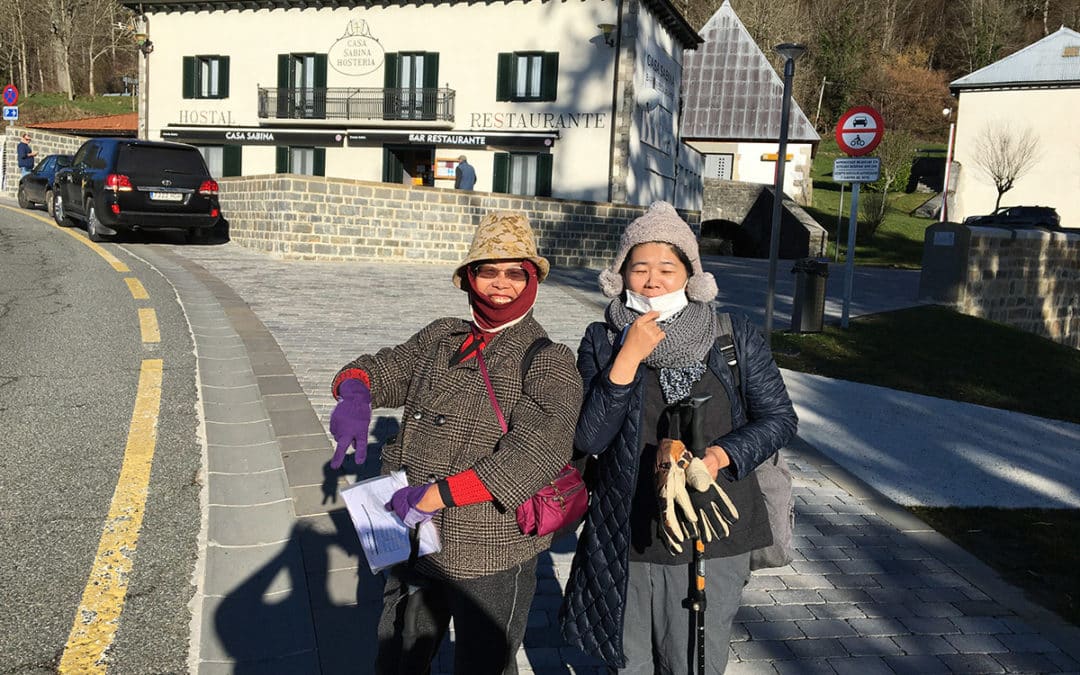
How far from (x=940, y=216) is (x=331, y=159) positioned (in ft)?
92.3

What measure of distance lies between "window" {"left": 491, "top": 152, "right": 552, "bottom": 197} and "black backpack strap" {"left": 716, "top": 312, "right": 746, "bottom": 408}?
27521mm

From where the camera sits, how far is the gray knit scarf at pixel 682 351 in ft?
8.42

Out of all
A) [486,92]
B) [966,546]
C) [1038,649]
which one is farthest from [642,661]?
[486,92]

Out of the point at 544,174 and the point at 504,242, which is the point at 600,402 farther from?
the point at 544,174

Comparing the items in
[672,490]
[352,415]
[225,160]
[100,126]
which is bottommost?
[672,490]

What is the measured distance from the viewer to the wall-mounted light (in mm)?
27688

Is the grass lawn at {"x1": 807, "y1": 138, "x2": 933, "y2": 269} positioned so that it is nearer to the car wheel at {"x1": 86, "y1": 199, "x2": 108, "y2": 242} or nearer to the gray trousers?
the car wheel at {"x1": 86, "y1": 199, "x2": 108, "y2": 242}

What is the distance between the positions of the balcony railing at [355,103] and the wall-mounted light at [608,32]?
212 inches

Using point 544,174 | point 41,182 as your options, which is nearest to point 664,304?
point 41,182

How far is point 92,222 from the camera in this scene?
16.9 metres

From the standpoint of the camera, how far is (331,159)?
33.0 metres

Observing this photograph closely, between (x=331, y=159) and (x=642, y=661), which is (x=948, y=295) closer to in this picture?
(x=642, y=661)

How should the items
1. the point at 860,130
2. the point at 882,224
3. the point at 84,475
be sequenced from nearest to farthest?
the point at 84,475
the point at 860,130
the point at 882,224

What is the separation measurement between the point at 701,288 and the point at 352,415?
106cm
